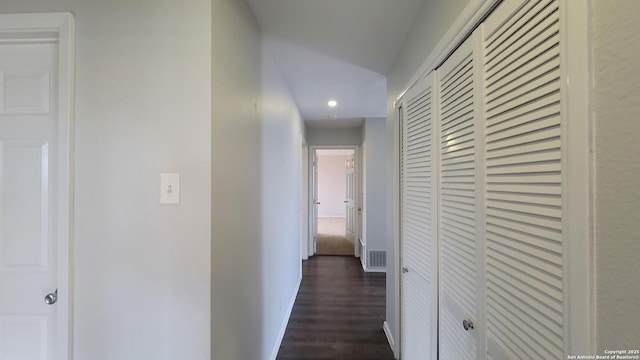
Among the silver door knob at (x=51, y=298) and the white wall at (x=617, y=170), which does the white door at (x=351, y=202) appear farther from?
the white wall at (x=617, y=170)

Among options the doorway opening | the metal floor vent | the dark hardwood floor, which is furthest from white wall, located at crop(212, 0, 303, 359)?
the doorway opening

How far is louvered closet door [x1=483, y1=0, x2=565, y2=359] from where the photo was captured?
66cm

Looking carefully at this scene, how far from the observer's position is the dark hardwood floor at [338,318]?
93.0 inches

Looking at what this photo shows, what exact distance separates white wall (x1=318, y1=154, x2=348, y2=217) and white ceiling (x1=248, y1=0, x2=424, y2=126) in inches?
296

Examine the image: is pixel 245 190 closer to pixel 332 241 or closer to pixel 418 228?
pixel 418 228

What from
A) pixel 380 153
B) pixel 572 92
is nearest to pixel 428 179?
pixel 572 92

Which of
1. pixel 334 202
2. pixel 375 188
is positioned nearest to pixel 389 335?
pixel 375 188

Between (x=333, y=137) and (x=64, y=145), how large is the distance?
4.43 metres

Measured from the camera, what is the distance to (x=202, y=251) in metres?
1.11

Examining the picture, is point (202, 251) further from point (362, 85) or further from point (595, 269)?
point (362, 85)

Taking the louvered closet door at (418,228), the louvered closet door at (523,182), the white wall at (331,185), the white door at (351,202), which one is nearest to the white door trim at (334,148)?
the white door at (351,202)

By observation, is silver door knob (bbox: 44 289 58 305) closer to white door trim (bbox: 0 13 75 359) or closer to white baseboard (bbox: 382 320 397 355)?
white door trim (bbox: 0 13 75 359)

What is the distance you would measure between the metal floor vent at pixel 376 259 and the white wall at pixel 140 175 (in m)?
3.75

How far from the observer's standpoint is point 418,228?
1698 millimetres
